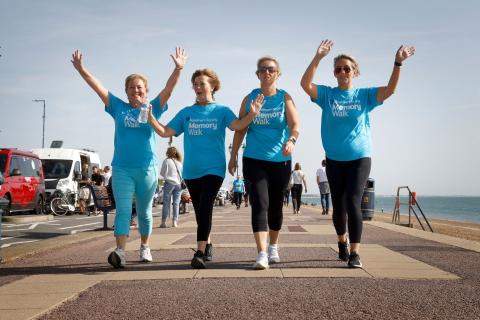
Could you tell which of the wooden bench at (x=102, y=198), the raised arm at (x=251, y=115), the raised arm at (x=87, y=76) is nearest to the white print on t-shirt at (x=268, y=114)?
the raised arm at (x=251, y=115)

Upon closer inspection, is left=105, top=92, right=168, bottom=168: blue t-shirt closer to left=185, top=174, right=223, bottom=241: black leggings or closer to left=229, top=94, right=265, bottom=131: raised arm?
left=185, top=174, right=223, bottom=241: black leggings

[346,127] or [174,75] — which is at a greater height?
[174,75]

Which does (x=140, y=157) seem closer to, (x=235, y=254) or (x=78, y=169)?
(x=235, y=254)

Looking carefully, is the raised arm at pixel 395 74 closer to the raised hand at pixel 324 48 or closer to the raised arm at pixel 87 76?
the raised hand at pixel 324 48

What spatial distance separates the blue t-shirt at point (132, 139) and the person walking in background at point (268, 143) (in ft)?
3.00

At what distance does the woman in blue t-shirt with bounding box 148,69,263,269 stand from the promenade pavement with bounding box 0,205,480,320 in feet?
1.82

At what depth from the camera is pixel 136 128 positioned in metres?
5.12

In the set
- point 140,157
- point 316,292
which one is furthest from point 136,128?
point 316,292

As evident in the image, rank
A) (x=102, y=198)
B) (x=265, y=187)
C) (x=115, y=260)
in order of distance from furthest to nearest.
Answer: (x=102, y=198) < (x=265, y=187) < (x=115, y=260)

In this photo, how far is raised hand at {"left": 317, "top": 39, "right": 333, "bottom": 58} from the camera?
5.13 metres

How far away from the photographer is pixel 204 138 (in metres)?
5.09

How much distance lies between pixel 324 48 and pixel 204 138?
5.23ft

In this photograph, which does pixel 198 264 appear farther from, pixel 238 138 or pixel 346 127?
pixel 346 127

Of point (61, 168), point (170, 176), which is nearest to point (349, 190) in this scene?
point (170, 176)
